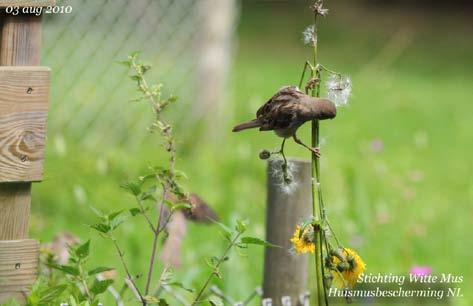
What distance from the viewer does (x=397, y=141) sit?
259 inches

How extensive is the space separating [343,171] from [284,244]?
230 centimetres

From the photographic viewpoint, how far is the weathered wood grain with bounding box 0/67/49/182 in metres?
2.20

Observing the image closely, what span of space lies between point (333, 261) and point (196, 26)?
13.3 feet

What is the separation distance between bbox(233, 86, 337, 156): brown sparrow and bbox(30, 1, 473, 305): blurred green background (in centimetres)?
20

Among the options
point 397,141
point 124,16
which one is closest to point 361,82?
point 397,141

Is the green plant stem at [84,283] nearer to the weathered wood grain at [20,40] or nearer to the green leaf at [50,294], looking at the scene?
the green leaf at [50,294]

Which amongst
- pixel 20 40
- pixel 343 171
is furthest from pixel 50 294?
pixel 343 171

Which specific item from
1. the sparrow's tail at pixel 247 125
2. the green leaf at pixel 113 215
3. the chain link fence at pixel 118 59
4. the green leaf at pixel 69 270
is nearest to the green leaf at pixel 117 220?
the green leaf at pixel 113 215

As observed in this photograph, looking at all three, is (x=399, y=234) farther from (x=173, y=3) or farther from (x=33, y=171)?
(x=33, y=171)

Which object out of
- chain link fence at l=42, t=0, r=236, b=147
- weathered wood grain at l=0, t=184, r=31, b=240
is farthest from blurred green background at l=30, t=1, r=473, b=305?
weathered wood grain at l=0, t=184, r=31, b=240

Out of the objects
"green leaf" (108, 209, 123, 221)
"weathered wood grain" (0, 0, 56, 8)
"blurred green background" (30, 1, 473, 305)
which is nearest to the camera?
"green leaf" (108, 209, 123, 221)

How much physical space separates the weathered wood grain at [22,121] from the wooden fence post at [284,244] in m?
0.62

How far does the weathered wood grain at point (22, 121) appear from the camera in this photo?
2.20 m

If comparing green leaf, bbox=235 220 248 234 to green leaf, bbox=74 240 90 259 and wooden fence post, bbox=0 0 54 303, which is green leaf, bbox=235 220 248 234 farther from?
wooden fence post, bbox=0 0 54 303
